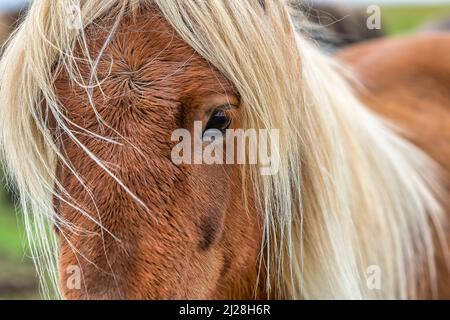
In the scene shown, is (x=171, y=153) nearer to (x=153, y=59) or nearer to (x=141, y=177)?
(x=141, y=177)

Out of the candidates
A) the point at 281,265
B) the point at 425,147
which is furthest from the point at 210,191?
the point at 425,147

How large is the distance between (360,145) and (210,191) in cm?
72

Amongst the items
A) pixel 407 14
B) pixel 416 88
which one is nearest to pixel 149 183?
pixel 416 88

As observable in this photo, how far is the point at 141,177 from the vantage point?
129cm

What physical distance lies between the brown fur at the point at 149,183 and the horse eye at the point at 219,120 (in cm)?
2

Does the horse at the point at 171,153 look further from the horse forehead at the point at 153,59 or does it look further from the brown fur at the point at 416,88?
the brown fur at the point at 416,88

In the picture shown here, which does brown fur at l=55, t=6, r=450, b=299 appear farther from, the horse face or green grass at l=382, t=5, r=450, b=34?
green grass at l=382, t=5, r=450, b=34

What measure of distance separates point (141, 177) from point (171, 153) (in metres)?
0.08

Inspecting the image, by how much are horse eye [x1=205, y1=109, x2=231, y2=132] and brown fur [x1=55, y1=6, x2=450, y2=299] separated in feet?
0.08

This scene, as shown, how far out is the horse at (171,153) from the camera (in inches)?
51.1

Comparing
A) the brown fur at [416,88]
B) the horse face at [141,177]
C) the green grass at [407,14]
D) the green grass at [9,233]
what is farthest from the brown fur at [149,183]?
the green grass at [407,14]

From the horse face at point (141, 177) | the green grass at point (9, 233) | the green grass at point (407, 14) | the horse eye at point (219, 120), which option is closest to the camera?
the horse face at point (141, 177)

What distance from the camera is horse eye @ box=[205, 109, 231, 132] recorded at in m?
1.38
